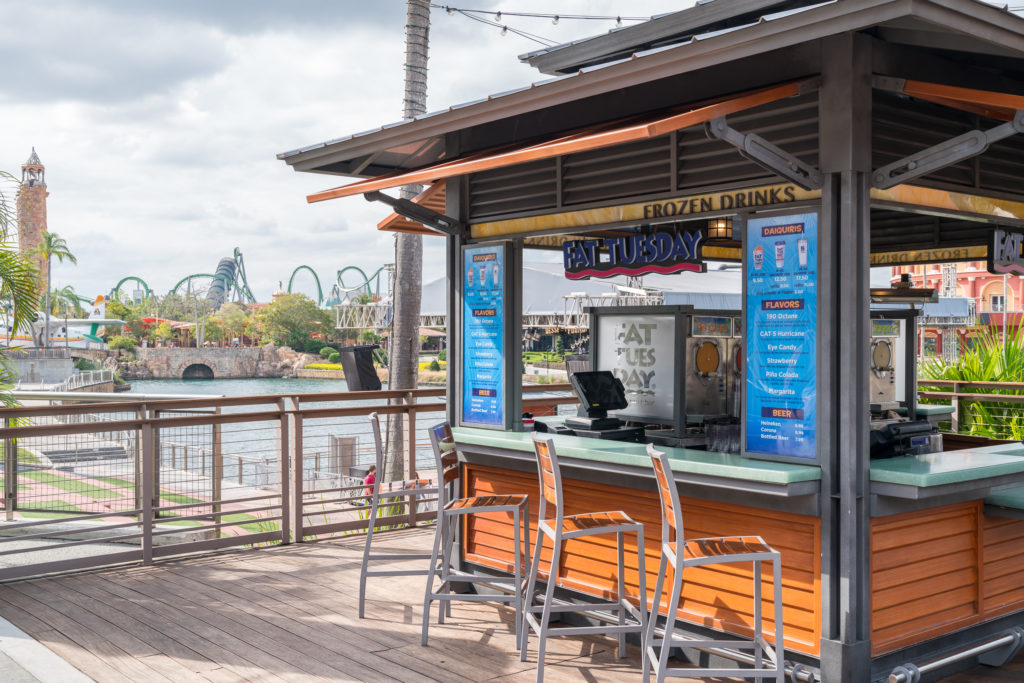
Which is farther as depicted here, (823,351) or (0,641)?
(0,641)

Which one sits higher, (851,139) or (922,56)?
(922,56)

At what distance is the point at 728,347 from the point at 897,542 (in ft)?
5.98

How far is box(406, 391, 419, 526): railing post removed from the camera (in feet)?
24.4

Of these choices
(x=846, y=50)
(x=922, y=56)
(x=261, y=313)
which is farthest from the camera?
(x=261, y=313)

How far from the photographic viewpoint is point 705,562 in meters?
3.37

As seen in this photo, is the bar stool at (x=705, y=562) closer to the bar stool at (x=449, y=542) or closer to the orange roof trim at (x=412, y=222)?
the bar stool at (x=449, y=542)

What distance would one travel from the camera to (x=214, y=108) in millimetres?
113688

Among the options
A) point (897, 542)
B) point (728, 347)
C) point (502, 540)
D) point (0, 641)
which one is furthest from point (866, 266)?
point (0, 641)

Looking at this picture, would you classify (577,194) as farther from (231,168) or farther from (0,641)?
(231,168)

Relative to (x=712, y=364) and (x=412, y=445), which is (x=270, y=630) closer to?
(x=412, y=445)

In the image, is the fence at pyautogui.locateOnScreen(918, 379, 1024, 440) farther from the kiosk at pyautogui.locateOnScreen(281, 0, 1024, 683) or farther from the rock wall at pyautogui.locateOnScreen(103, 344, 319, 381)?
the rock wall at pyautogui.locateOnScreen(103, 344, 319, 381)

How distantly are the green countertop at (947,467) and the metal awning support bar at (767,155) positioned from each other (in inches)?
48.8

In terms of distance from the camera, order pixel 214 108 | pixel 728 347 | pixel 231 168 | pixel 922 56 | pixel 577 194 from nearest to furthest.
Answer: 1. pixel 922 56
2. pixel 577 194
3. pixel 728 347
4. pixel 214 108
5. pixel 231 168

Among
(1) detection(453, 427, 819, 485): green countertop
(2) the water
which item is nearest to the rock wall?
(2) the water
